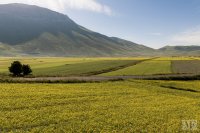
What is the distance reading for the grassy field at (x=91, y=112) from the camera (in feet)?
107

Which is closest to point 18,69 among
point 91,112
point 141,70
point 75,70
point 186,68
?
point 75,70

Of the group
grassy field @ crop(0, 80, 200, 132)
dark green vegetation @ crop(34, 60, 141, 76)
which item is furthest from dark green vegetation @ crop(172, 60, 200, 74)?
grassy field @ crop(0, 80, 200, 132)

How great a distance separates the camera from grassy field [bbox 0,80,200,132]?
32.6 m

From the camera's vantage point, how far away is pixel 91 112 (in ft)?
129

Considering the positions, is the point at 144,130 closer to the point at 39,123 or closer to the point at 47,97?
the point at 39,123

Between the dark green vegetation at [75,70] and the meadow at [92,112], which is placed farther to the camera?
the dark green vegetation at [75,70]

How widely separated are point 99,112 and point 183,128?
11.0 metres

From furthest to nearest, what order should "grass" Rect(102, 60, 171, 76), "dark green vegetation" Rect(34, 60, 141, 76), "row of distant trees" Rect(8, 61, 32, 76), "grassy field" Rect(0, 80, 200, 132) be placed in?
"grass" Rect(102, 60, 171, 76) → "dark green vegetation" Rect(34, 60, 141, 76) → "row of distant trees" Rect(8, 61, 32, 76) → "grassy field" Rect(0, 80, 200, 132)

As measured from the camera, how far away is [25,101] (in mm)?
43875

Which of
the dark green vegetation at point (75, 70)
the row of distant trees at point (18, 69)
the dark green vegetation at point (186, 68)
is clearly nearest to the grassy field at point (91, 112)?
the row of distant trees at point (18, 69)

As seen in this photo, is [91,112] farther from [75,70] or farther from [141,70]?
[141,70]

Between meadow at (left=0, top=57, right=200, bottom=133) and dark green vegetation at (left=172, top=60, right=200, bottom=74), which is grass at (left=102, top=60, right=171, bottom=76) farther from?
meadow at (left=0, top=57, right=200, bottom=133)

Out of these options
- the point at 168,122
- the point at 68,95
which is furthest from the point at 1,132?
the point at 68,95

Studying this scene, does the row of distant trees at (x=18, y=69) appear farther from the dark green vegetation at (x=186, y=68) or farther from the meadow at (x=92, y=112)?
the dark green vegetation at (x=186, y=68)
